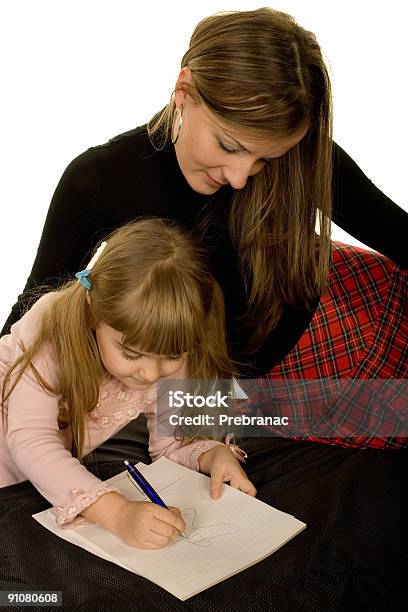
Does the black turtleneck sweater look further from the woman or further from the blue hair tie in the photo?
the blue hair tie

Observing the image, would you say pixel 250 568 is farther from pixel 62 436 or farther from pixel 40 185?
pixel 40 185

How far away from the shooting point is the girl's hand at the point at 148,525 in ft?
4.05

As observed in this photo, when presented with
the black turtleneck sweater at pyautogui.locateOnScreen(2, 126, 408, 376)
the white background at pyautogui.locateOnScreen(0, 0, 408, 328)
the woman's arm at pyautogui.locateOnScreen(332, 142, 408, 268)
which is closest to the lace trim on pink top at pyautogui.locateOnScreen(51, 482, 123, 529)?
the black turtleneck sweater at pyautogui.locateOnScreen(2, 126, 408, 376)

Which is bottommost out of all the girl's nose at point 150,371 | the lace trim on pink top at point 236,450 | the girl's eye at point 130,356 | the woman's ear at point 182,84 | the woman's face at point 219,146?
the lace trim on pink top at point 236,450

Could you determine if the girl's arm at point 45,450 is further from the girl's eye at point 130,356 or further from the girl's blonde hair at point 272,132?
the girl's blonde hair at point 272,132

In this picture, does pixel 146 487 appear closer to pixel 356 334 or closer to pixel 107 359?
pixel 107 359

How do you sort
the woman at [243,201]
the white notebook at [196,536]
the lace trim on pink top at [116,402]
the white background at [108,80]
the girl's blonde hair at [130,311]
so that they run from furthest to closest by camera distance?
the white background at [108,80] < the lace trim on pink top at [116,402] < the woman at [243,201] < the girl's blonde hair at [130,311] < the white notebook at [196,536]

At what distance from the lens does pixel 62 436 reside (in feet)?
4.84

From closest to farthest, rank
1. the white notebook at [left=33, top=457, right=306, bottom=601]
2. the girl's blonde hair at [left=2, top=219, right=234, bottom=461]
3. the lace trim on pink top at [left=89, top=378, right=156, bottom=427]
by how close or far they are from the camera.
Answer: the white notebook at [left=33, top=457, right=306, bottom=601]
the girl's blonde hair at [left=2, top=219, right=234, bottom=461]
the lace trim on pink top at [left=89, top=378, right=156, bottom=427]

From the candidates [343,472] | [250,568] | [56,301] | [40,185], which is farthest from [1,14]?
[250,568]

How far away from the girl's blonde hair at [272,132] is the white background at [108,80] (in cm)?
134

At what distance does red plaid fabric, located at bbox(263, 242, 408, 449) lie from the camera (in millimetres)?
1718

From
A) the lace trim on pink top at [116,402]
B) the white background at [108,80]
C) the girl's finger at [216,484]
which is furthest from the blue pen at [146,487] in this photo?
the white background at [108,80]

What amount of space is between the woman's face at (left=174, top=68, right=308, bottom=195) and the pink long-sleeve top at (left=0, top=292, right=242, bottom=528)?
1.15 feet
